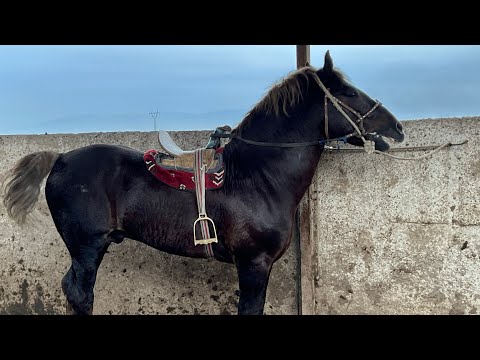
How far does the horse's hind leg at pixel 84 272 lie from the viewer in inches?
128

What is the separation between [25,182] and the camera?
345cm

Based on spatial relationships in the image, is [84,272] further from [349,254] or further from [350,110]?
[350,110]

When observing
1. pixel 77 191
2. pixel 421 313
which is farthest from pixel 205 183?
pixel 421 313

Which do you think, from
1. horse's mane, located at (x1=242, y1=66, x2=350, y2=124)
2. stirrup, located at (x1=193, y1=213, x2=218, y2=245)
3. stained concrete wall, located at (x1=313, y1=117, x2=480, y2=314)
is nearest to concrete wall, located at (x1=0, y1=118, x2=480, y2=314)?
stained concrete wall, located at (x1=313, y1=117, x2=480, y2=314)

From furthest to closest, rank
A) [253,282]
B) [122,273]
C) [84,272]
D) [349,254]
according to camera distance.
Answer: [122,273] → [349,254] → [84,272] → [253,282]

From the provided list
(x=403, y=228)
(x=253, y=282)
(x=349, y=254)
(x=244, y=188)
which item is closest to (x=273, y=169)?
(x=244, y=188)

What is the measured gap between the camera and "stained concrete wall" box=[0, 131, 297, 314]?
3.89 metres

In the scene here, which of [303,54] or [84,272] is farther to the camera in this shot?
[303,54]

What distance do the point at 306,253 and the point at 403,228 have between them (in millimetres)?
761

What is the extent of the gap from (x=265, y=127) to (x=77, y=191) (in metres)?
1.36

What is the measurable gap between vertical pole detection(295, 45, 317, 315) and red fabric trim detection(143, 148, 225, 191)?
0.91 metres

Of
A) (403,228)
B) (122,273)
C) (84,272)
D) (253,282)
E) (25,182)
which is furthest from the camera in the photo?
(122,273)

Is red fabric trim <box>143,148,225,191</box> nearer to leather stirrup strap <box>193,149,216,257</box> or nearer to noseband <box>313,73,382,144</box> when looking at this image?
leather stirrup strap <box>193,149,216,257</box>

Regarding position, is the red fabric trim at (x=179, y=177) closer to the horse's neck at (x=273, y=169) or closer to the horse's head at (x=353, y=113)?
the horse's neck at (x=273, y=169)
